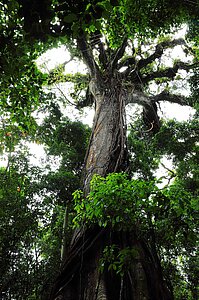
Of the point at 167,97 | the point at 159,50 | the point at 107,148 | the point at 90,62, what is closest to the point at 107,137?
the point at 107,148

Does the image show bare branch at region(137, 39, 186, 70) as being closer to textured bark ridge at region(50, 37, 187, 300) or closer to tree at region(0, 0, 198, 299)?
tree at region(0, 0, 198, 299)

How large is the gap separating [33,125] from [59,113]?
4846 millimetres

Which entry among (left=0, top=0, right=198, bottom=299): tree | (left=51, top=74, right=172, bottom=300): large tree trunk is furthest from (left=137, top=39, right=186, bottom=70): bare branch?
(left=51, top=74, right=172, bottom=300): large tree trunk

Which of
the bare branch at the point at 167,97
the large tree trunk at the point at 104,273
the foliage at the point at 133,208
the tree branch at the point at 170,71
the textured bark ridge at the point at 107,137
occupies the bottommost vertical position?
the large tree trunk at the point at 104,273

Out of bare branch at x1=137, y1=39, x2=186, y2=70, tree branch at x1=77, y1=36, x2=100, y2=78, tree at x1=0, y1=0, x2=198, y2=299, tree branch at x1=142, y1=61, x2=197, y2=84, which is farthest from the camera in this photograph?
tree branch at x1=142, y1=61, x2=197, y2=84

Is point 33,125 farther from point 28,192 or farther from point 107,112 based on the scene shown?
point 107,112

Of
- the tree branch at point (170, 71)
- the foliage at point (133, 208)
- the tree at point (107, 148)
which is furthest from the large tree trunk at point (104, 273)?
the tree branch at point (170, 71)

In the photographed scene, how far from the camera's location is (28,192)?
4.98 meters

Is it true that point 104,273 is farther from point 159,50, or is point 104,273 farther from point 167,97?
point 167,97

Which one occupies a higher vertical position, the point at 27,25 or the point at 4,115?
the point at 4,115

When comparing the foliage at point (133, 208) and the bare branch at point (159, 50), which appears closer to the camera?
the foliage at point (133, 208)

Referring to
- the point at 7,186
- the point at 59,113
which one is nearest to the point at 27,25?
the point at 7,186

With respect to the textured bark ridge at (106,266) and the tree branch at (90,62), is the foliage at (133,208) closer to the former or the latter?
the textured bark ridge at (106,266)

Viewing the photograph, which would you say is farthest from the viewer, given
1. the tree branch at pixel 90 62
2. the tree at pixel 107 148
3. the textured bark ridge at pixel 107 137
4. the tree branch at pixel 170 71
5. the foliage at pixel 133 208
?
the tree branch at pixel 170 71
